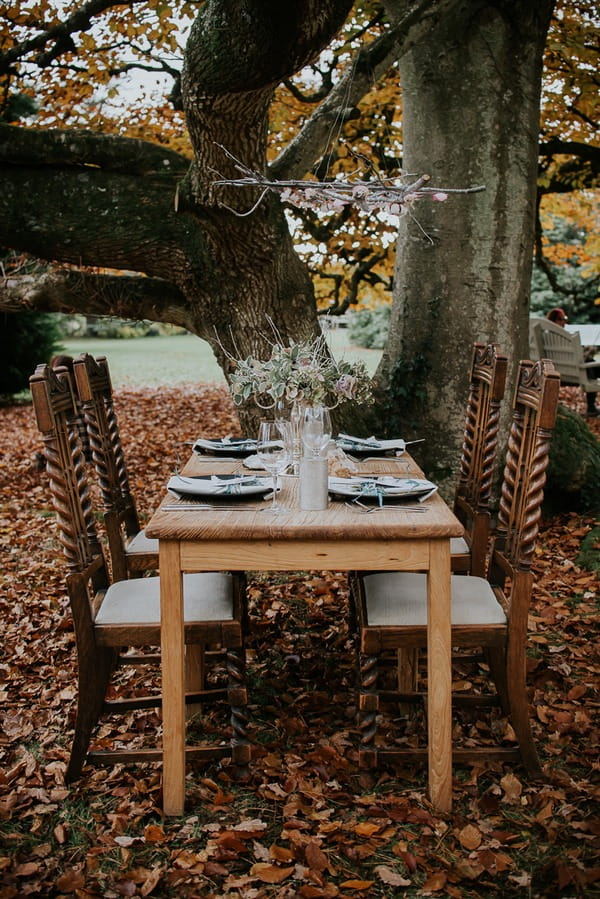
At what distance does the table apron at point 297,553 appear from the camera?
2631 millimetres

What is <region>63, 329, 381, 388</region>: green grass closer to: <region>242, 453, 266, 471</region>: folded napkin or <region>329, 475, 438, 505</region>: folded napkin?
<region>242, 453, 266, 471</region>: folded napkin

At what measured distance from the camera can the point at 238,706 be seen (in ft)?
9.42

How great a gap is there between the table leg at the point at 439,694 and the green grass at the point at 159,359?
830 centimetres

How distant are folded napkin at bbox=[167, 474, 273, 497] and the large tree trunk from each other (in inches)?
99.5

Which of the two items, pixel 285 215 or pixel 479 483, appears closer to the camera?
Answer: pixel 479 483

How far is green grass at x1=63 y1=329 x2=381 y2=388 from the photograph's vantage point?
17.2m

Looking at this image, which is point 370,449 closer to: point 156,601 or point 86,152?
point 156,601

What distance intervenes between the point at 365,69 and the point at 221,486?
2.85 metres

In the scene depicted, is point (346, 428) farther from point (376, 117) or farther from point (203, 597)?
point (376, 117)

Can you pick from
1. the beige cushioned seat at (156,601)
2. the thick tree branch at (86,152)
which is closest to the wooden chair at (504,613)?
the beige cushioned seat at (156,601)

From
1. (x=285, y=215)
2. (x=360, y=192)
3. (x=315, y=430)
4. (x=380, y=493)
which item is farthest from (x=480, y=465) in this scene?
(x=285, y=215)

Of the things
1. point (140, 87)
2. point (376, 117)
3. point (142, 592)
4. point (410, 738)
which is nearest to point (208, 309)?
point (142, 592)

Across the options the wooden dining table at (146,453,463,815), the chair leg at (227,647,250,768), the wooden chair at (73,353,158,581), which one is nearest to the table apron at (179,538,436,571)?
the wooden dining table at (146,453,463,815)

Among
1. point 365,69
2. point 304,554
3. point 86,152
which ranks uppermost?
point 365,69
